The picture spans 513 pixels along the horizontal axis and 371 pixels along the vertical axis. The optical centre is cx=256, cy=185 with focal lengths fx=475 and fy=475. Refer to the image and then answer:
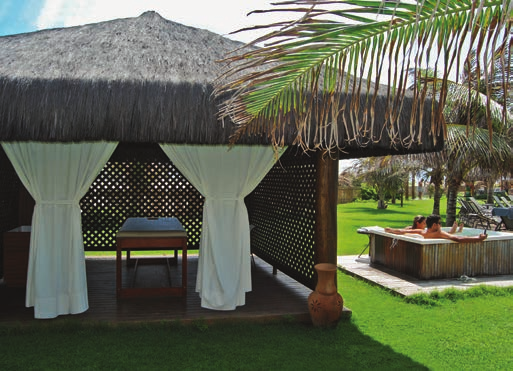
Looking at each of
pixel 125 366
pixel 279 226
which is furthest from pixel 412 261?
pixel 125 366

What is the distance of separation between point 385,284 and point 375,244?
4.45 ft

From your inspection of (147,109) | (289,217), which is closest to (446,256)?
(289,217)

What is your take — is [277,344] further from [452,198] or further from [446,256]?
[452,198]

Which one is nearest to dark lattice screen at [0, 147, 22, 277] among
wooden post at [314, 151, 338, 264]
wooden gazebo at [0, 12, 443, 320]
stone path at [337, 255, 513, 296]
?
wooden gazebo at [0, 12, 443, 320]

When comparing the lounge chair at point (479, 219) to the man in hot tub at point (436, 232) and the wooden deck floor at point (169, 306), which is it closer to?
the man in hot tub at point (436, 232)

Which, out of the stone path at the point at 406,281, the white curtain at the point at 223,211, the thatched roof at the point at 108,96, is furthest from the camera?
the stone path at the point at 406,281

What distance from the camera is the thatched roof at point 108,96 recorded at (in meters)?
3.62

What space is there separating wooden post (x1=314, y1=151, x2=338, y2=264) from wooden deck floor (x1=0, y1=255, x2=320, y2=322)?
1.89 feet

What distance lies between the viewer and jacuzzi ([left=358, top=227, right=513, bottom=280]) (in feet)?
19.9

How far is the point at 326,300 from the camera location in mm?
4133

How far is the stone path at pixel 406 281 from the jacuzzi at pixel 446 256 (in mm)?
118

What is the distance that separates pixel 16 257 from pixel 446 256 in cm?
520

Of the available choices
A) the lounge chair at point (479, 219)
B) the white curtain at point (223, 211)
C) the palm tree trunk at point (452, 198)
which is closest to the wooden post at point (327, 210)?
the white curtain at point (223, 211)

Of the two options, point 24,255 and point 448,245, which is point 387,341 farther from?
point 24,255
